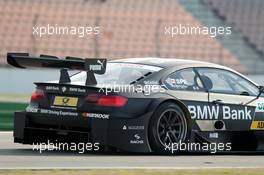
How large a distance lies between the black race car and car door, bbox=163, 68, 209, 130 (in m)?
0.01

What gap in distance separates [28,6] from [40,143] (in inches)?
530

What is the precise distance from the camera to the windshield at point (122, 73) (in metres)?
8.84

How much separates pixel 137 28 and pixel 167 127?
12.9m

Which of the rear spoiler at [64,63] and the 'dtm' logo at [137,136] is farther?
the rear spoiler at [64,63]

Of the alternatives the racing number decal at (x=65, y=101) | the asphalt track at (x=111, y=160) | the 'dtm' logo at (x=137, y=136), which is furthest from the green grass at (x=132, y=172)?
the racing number decal at (x=65, y=101)

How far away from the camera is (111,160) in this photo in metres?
7.99

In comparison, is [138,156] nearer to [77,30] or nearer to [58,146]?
[58,146]

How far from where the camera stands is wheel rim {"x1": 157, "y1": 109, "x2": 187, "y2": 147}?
8.65 meters

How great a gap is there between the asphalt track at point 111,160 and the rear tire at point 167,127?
0.17 meters

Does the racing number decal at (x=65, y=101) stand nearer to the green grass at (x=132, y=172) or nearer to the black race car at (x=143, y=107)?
the black race car at (x=143, y=107)

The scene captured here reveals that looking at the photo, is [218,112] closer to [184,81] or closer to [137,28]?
[184,81]

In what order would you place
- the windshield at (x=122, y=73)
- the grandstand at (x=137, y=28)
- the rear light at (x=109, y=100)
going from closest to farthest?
1. the rear light at (x=109, y=100)
2. the windshield at (x=122, y=73)
3. the grandstand at (x=137, y=28)

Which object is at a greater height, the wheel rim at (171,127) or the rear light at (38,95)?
the rear light at (38,95)

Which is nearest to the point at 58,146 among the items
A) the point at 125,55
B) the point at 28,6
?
the point at 125,55
